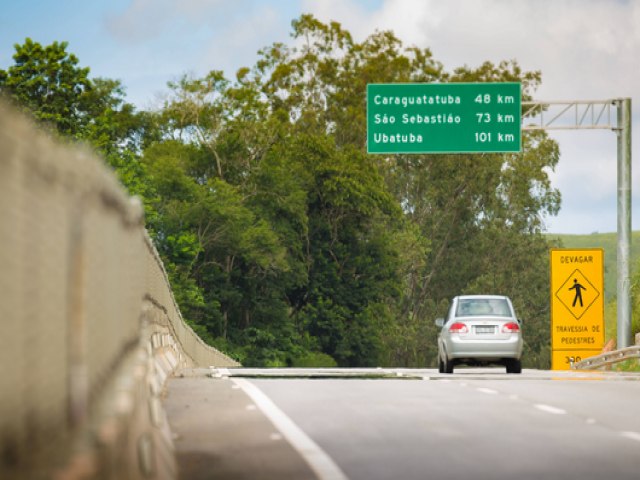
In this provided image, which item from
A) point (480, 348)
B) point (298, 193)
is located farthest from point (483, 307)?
point (298, 193)

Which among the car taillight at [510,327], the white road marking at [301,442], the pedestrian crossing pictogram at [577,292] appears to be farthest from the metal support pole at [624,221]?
the white road marking at [301,442]

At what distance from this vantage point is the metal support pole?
39188mm

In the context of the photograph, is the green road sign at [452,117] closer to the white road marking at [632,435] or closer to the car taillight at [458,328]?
the car taillight at [458,328]

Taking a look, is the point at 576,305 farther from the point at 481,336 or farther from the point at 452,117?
the point at 481,336

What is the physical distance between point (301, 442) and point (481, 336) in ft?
57.8

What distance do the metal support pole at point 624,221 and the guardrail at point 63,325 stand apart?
98.5 feet

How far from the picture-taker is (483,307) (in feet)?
98.5

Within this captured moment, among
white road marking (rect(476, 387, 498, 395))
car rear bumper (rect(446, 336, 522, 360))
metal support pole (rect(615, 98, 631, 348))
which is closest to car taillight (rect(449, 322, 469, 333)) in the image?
car rear bumper (rect(446, 336, 522, 360))

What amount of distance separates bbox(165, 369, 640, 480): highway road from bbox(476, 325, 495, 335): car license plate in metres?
9.54

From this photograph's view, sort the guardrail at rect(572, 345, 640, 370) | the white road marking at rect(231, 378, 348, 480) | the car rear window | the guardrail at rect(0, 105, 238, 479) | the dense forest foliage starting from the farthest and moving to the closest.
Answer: the dense forest foliage < the guardrail at rect(572, 345, 640, 370) < the car rear window < the white road marking at rect(231, 378, 348, 480) < the guardrail at rect(0, 105, 238, 479)

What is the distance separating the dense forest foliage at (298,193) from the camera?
2857 inches

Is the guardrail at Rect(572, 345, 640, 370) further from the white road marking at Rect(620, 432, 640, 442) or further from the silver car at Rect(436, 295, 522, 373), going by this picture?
the white road marking at Rect(620, 432, 640, 442)

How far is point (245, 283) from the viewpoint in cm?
7681

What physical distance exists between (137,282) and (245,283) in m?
63.2
